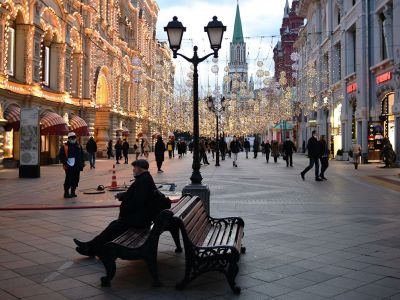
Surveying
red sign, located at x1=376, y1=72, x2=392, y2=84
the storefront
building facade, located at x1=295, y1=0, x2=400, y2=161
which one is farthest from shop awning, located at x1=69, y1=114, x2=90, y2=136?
red sign, located at x1=376, y1=72, x2=392, y2=84

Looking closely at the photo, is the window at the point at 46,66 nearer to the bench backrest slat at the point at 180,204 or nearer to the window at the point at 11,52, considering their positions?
the window at the point at 11,52

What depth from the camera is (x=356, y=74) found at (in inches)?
1282

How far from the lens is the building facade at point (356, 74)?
2709 cm

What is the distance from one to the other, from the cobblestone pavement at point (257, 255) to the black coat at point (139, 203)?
2.08 ft

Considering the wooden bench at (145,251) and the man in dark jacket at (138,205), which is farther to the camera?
the man in dark jacket at (138,205)

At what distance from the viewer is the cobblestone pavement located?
503cm

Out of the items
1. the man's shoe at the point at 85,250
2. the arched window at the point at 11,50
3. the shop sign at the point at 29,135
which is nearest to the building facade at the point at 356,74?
the shop sign at the point at 29,135

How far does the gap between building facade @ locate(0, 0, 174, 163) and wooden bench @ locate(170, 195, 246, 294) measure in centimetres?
2083

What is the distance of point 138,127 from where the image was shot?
194 ft

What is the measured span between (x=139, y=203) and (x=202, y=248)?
113 cm

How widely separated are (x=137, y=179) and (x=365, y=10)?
28.6 m

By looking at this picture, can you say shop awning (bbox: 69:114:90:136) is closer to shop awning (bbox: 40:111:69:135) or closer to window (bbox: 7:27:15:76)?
shop awning (bbox: 40:111:69:135)

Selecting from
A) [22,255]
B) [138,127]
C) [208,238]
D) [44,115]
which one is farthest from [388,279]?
[138,127]

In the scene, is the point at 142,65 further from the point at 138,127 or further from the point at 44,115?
the point at 44,115
